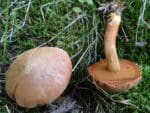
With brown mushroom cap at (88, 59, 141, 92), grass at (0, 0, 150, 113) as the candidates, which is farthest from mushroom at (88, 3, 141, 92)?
grass at (0, 0, 150, 113)

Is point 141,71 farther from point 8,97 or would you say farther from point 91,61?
point 8,97

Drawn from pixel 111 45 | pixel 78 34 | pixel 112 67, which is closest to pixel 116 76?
pixel 112 67

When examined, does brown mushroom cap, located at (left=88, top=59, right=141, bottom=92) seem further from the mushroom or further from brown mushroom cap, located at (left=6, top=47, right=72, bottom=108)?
brown mushroom cap, located at (left=6, top=47, right=72, bottom=108)

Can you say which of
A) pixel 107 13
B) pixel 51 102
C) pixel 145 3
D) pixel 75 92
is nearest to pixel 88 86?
pixel 75 92

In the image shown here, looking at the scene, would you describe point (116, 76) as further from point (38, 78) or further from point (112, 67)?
point (38, 78)

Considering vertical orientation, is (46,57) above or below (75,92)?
above

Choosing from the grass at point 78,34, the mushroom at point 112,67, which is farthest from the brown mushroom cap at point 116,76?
the grass at point 78,34

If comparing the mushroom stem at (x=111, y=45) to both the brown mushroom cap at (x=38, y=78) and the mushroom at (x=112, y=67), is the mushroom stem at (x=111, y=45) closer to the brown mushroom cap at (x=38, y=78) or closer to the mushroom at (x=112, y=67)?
the mushroom at (x=112, y=67)
